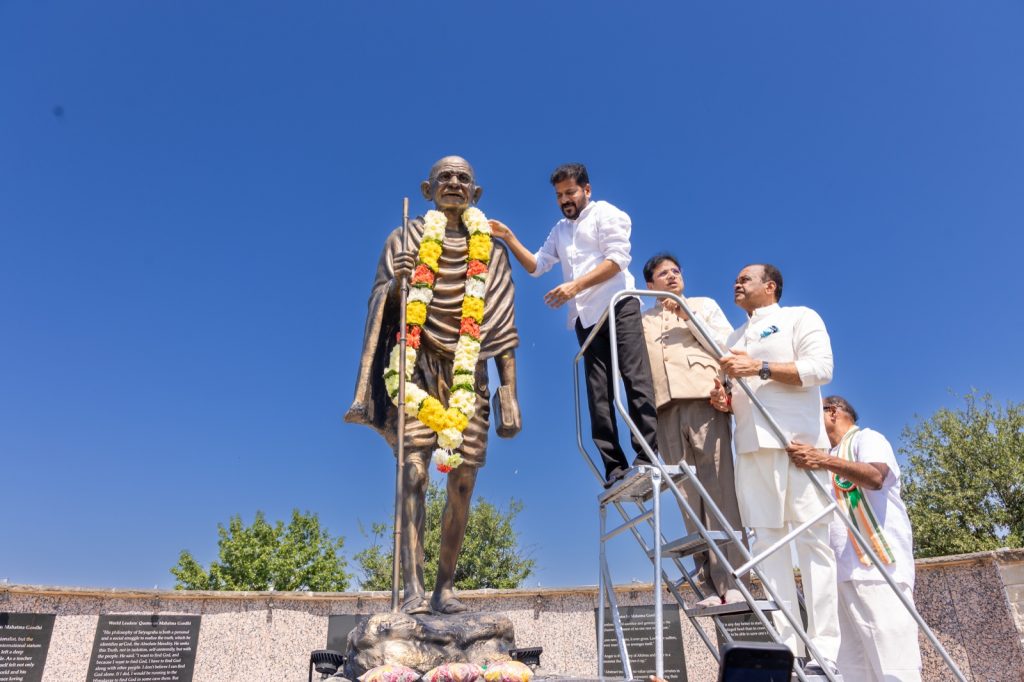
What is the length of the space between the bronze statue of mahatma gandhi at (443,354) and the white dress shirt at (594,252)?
2.95 ft

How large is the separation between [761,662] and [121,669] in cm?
813

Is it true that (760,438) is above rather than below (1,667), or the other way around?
above

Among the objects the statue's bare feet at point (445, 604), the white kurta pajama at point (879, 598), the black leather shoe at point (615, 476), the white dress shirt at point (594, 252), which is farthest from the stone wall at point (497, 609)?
the white dress shirt at point (594, 252)

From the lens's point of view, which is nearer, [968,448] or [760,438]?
[760,438]

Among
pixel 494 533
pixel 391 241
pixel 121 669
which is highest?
pixel 494 533

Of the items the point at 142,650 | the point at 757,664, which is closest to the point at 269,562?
the point at 142,650

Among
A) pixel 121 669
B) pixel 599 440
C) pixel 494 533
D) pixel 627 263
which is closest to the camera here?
pixel 599 440

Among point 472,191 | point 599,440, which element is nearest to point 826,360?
point 599,440

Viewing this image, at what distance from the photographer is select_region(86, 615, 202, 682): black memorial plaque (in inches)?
316

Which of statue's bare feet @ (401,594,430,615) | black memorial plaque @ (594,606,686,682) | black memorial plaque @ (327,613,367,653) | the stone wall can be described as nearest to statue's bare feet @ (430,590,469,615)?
statue's bare feet @ (401,594,430,615)

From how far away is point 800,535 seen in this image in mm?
4211

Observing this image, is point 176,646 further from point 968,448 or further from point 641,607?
point 968,448

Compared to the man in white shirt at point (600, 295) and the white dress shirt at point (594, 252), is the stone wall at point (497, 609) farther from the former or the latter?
the white dress shirt at point (594, 252)

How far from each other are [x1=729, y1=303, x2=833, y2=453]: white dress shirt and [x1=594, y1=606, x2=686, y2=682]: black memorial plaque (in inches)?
198
